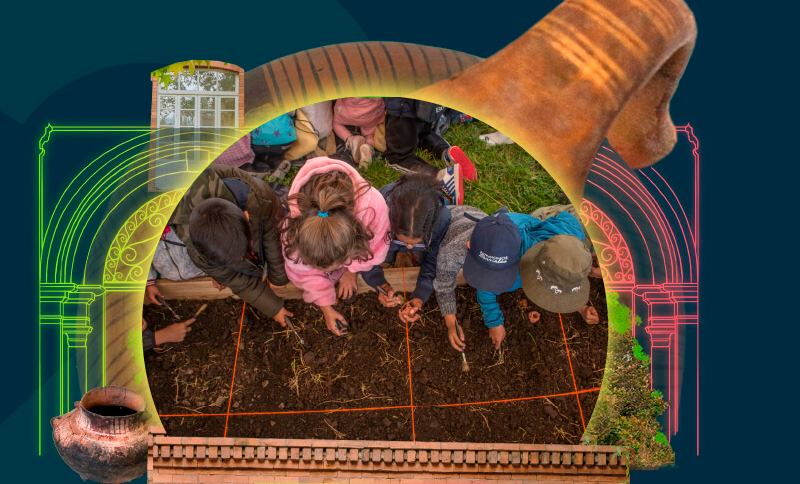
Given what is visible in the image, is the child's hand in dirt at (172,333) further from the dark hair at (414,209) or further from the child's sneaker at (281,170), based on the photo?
the dark hair at (414,209)

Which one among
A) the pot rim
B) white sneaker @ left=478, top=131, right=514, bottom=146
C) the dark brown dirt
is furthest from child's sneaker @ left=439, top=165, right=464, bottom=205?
the pot rim

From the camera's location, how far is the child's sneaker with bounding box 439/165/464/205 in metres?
3.02


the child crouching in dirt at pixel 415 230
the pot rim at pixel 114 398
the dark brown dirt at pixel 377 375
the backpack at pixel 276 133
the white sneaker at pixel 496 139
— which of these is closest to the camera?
the pot rim at pixel 114 398

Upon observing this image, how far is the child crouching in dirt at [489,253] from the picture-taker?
226cm

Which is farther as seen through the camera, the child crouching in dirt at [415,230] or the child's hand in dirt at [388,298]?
the child's hand in dirt at [388,298]

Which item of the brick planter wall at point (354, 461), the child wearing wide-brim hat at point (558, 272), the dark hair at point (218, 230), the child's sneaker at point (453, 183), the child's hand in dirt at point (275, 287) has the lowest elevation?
the brick planter wall at point (354, 461)

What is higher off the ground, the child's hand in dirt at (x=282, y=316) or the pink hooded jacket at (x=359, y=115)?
the pink hooded jacket at (x=359, y=115)

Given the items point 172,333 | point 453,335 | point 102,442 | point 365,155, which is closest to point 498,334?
point 453,335

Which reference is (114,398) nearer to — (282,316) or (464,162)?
(282,316)

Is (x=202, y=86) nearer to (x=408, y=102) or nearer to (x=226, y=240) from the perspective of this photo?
(x=226, y=240)

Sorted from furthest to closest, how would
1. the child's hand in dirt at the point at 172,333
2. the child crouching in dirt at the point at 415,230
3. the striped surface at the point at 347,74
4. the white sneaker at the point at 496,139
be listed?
the white sneaker at the point at 496,139, the child's hand in dirt at the point at 172,333, the striped surface at the point at 347,74, the child crouching in dirt at the point at 415,230

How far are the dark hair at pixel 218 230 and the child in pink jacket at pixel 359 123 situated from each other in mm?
1129

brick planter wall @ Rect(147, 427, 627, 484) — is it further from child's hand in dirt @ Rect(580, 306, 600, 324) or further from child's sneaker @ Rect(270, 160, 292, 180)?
child's sneaker @ Rect(270, 160, 292, 180)

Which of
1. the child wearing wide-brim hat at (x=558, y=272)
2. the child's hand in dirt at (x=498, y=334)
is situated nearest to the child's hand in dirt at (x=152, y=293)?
the child's hand in dirt at (x=498, y=334)
